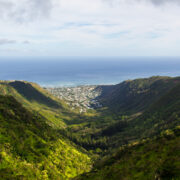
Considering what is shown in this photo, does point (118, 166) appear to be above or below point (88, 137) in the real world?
above

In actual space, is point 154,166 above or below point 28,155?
above

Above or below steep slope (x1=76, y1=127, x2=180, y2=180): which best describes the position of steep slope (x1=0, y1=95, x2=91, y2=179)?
below

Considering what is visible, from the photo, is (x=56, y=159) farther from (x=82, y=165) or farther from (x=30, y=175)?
(x=30, y=175)

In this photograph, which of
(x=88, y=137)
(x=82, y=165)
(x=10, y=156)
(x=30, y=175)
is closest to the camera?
(x=30, y=175)

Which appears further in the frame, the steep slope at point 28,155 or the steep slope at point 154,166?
the steep slope at point 28,155

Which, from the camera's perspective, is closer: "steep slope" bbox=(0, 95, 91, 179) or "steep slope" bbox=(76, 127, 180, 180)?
"steep slope" bbox=(76, 127, 180, 180)

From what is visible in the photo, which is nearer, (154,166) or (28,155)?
(154,166)

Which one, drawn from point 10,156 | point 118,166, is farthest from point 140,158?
point 10,156

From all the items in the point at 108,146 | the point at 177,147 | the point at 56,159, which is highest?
the point at 177,147
